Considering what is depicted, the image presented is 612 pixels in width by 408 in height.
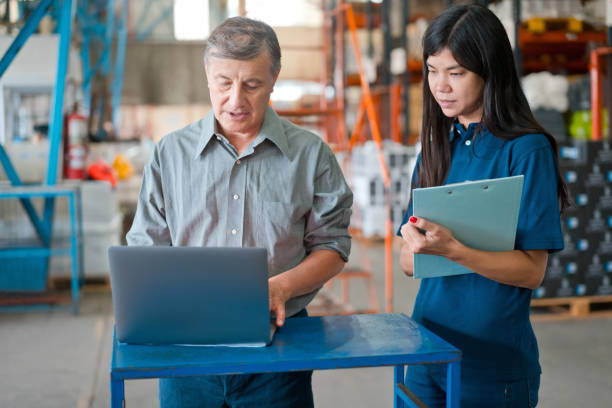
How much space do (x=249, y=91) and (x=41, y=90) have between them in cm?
847

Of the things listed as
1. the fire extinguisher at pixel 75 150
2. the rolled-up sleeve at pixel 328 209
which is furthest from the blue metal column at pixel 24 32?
the rolled-up sleeve at pixel 328 209

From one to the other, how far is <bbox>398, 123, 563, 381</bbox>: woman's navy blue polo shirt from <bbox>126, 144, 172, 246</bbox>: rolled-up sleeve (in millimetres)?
891

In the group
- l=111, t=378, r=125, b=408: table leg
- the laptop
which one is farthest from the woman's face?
l=111, t=378, r=125, b=408: table leg

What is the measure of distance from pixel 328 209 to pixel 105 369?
338cm

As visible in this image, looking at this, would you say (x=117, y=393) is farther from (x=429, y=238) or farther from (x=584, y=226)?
(x=584, y=226)

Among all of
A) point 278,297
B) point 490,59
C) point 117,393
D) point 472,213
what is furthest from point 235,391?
point 490,59

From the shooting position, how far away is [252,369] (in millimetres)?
1653

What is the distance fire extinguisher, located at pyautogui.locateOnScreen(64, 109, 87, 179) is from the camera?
765 centimetres

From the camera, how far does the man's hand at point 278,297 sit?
193cm

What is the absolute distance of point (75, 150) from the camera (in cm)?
784

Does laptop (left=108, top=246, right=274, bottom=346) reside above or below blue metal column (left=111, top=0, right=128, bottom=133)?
below

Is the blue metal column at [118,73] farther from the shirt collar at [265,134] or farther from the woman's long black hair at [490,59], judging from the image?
the woman's long black hair at [490,59]

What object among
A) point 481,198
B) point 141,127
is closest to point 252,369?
point 481,198

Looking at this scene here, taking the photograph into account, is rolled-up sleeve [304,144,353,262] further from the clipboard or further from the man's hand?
the clipboard
